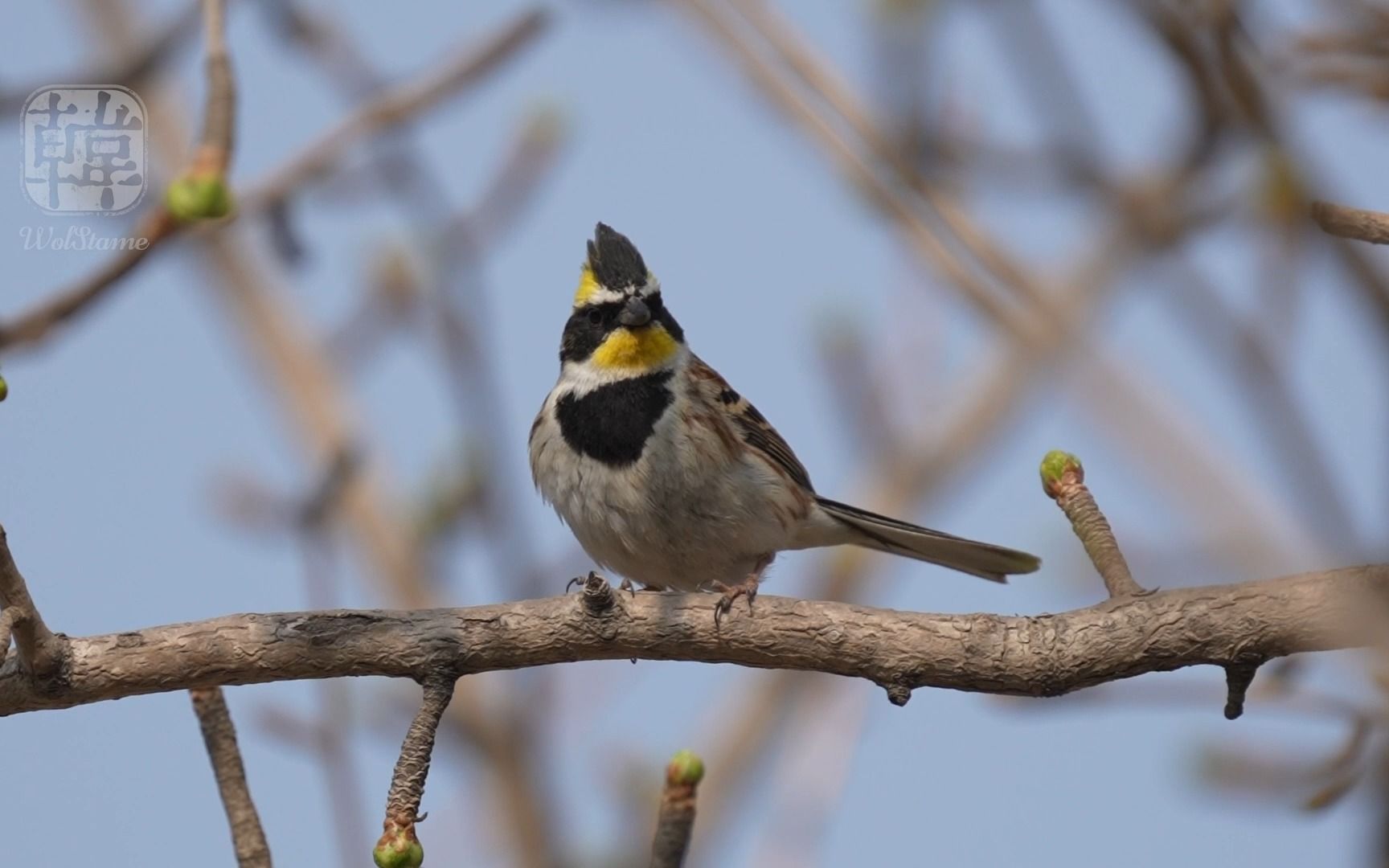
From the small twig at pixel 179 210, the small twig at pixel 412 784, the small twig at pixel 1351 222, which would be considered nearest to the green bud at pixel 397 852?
the small twig at pixel 412 784

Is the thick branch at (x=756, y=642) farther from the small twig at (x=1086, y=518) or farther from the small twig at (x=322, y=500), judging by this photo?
the small twig at (x=322, y=500)

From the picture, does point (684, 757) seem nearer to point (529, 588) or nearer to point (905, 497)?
point (529, 588)

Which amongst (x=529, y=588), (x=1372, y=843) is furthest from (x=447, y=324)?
(x=1372, y=843)

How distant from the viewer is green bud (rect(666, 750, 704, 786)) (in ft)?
12.1

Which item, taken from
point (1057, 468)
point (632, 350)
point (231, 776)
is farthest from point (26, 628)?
point (632, 350)

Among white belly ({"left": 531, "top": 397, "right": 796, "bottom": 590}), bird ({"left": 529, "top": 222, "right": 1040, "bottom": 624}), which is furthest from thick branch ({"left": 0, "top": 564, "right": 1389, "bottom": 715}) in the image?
white belly ({"left": 531, "top": 397, "right": 796, "bottom": 590})

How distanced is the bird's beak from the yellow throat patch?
0.06 meters

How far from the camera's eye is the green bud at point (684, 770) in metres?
3.69

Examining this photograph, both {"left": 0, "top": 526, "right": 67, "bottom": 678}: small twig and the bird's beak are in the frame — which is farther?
the bird's beak

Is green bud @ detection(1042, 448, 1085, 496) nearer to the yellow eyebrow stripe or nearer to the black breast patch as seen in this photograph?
the black breast patch

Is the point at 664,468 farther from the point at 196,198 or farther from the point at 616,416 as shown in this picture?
the point at 196,198

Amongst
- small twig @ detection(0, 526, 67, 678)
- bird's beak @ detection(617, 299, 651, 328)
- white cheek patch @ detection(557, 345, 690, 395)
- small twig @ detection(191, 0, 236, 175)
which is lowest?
small twig @ detection(0, 526, 67, 678)

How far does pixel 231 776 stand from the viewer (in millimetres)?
4359

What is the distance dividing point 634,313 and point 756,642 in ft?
8.30
